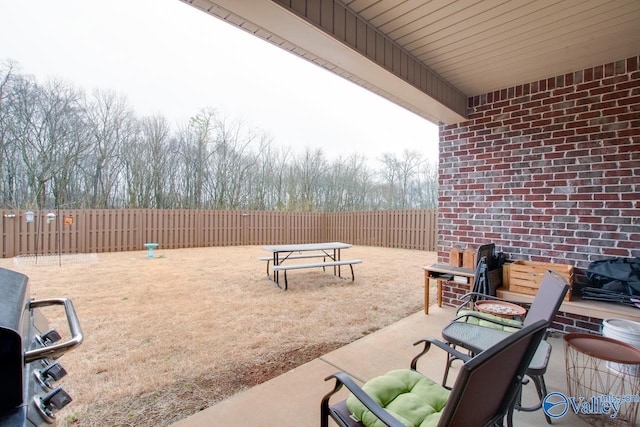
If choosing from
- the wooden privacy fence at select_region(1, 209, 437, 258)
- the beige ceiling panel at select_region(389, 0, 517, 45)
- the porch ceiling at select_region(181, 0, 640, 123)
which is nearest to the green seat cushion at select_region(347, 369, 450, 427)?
the porch ceiling at select_region(181, 0, 640, 123)

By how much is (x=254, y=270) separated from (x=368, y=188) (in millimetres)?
8974

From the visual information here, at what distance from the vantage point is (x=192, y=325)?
131 inches

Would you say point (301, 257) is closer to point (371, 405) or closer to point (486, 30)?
point (486, 30)

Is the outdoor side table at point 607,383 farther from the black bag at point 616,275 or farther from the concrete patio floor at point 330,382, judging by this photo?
the black bag at point 616,275

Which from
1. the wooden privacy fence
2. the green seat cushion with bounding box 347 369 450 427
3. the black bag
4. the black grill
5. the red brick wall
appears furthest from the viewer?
the wooden privacy fence

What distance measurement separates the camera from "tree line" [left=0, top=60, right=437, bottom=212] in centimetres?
816

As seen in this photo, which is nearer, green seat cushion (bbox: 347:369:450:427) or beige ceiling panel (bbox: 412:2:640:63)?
green seat cushion (bbox: 347:369:450:427)

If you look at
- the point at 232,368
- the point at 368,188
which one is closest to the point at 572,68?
the point at 232,368

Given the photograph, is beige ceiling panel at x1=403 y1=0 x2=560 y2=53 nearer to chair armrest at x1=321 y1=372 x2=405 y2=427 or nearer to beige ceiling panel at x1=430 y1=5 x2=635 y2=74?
beige ceiling panel at x1=430 y1=5 x2=635 y2=74

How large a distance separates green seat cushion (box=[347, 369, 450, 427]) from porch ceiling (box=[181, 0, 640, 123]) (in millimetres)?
2106

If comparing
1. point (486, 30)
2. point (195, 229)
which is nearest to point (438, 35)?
point (486, 30)

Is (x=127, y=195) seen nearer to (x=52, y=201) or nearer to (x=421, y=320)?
(x=52, y=201)

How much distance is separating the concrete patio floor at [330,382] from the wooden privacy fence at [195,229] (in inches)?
313

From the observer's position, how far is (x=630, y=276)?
2.57 m
